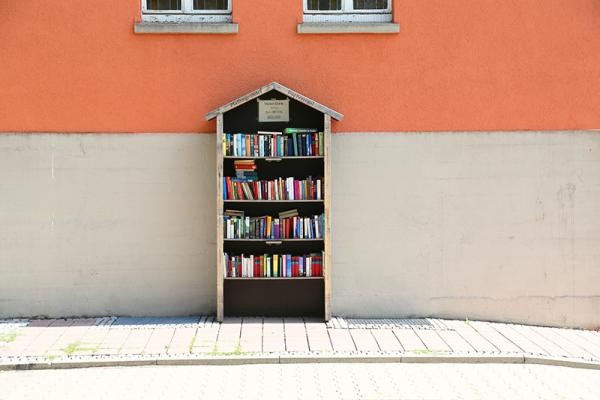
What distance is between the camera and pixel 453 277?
31.0ft

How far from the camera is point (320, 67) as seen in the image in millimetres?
9352

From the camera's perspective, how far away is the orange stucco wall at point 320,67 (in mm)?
9227

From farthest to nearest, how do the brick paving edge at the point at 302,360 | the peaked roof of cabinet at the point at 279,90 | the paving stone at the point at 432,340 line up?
1. the peaked roof of cabinet at the point at 279,90
2. the paving stone at the point at 432,340
3. the brick paving edge at the point at 302,360

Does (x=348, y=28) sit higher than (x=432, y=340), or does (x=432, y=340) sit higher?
(x=348, y=28)

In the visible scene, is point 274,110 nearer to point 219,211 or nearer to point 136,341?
point 219,211

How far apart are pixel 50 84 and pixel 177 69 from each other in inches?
64.4

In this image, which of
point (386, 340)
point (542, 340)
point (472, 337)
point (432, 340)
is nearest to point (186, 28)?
point (386, 340)

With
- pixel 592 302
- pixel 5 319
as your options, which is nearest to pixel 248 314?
pixel 5 319

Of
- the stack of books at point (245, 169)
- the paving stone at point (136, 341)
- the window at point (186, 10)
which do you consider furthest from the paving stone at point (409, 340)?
the window at point (186, 10)

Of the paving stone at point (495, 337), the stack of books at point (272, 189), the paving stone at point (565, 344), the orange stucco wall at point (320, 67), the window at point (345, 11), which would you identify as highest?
the window at point (345, 11)

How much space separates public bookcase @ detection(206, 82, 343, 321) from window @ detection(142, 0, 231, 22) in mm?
1290

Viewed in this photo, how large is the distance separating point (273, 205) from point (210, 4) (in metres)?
2.80

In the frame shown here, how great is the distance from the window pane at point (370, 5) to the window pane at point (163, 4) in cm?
238

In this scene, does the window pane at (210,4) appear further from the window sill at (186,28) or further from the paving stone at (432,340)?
the paving stone at (432,340)
